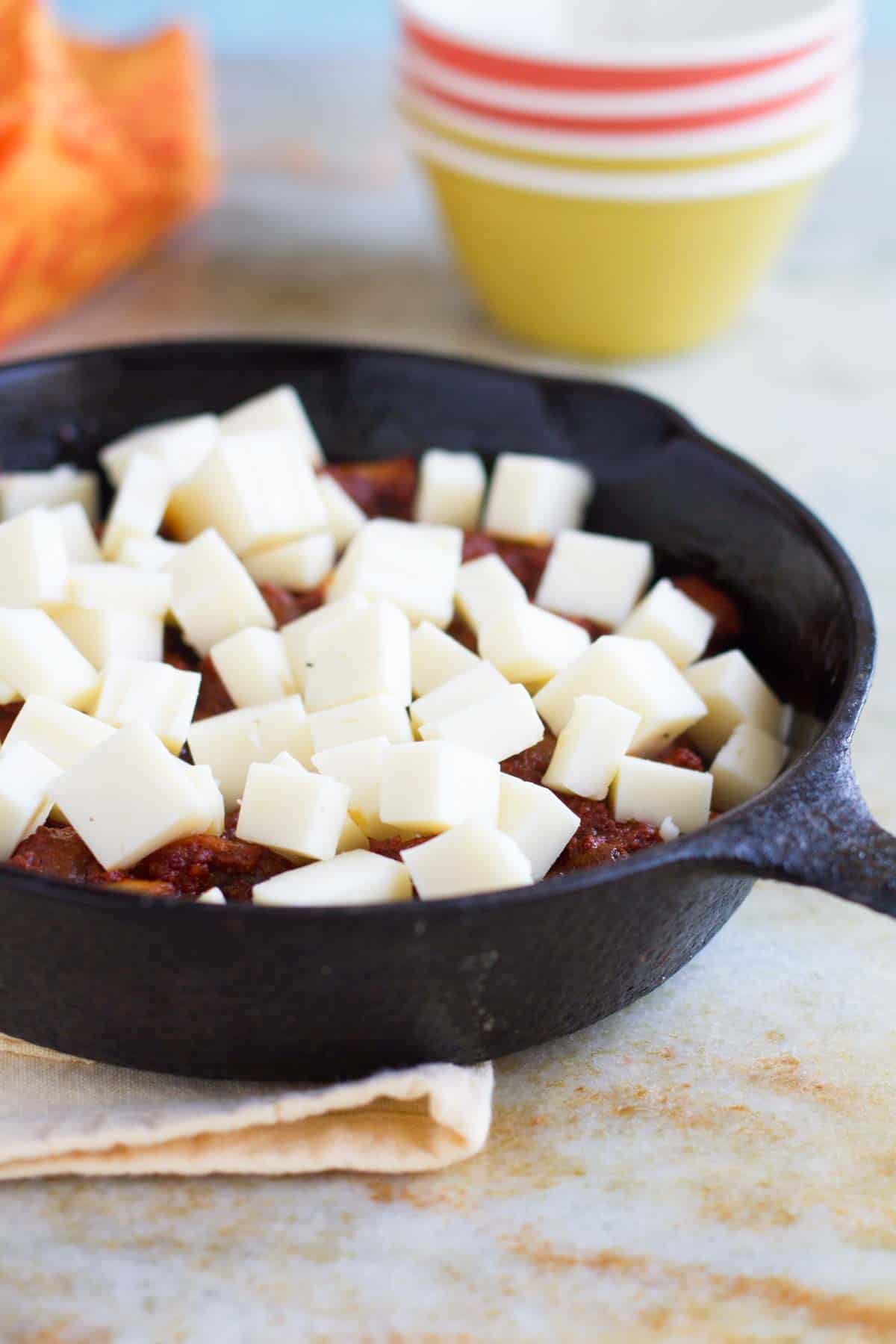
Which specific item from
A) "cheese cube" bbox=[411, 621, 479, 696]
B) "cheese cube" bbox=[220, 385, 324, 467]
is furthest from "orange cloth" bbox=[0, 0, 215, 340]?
"cheese cube" bbox=[411, 621, 479, 696]

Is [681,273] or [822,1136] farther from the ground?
[681,273]

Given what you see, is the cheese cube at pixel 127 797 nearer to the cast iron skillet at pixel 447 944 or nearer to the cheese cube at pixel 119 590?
the cast iron skillet at pixel 447 944

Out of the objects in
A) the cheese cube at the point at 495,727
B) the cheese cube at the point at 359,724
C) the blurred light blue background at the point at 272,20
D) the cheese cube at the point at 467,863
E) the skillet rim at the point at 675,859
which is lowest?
the blurred light blue background at the point at 272,20

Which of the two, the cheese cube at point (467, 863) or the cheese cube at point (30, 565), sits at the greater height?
the cheese cube at point (467, 863)

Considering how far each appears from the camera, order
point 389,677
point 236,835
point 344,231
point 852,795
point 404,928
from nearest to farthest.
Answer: point 404,928 < point 852,795 < point 236,835 < point 389,677 < point 344,231

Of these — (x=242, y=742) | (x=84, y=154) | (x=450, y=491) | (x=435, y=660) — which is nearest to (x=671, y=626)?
(x=435, y=660)

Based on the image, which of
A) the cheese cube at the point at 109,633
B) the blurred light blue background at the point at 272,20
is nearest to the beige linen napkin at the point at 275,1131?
the cheese cube at the point at 109,633

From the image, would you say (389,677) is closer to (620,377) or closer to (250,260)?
(620,377)

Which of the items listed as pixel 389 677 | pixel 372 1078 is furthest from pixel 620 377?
pixel 372 1078
